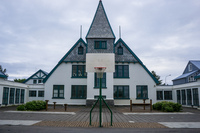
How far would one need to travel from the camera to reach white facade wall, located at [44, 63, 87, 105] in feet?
81.8

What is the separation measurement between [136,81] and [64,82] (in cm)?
968

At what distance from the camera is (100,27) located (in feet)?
79.8

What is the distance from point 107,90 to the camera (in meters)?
23.6

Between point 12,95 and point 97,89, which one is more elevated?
point 97,89

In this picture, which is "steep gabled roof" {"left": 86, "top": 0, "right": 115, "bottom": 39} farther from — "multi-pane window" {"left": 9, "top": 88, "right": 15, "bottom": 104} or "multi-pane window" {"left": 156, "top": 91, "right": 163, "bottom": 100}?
"multi-pane window" {"left": 156, "top": 91, "right": 163, "bottom": 100}

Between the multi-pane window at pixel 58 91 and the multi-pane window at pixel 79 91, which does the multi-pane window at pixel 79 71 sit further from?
the multi-pane window at pixel 58 91

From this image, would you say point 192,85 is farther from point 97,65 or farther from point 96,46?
point 97,65

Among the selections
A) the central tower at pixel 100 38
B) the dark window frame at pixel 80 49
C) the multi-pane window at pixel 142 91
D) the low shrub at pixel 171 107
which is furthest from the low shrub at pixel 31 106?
the multi-pane window at pixel 142 91

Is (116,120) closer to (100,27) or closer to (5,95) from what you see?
(100,27)

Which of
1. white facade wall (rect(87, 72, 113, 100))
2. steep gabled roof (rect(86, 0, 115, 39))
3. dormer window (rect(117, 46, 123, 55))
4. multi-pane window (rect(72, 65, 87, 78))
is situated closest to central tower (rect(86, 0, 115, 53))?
steep gabled roof (rect(86, 0, 115, 39))

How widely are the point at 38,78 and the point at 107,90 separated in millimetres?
26027

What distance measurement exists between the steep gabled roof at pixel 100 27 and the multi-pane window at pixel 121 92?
678 centimetres

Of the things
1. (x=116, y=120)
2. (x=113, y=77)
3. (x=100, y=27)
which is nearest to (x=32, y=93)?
(x=113, y=77)

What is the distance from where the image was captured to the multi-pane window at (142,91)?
979 inches
